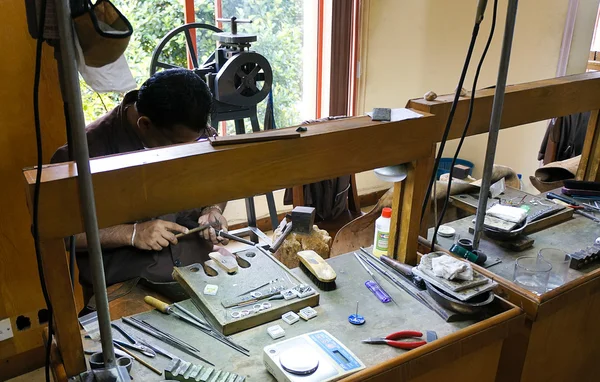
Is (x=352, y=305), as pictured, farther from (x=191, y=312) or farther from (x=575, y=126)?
(x=575, y=126)

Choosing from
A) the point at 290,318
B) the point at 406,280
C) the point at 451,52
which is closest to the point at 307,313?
the point at 290,318

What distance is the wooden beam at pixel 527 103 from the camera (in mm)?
1229

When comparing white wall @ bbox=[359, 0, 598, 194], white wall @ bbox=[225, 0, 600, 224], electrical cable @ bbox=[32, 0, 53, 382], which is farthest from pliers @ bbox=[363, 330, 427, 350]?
white wall @ bbox=[359, 0, 598, 194]

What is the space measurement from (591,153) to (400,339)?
44.0 inches

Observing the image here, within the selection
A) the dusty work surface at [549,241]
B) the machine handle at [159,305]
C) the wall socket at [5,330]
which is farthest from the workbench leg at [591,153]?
the wall socket at [5,330]

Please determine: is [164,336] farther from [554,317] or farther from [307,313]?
[554,317]

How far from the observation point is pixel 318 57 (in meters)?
3.47

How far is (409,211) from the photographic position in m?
1.21

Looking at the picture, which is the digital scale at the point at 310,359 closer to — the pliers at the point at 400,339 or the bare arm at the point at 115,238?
the pliers at the point at 400,339

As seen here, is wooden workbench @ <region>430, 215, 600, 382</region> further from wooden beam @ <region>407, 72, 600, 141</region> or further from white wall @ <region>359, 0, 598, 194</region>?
white wall @ <region>359, 0, 598, 194</region>

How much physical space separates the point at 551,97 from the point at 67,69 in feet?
4.13

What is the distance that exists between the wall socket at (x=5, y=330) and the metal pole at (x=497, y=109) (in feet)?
5.91

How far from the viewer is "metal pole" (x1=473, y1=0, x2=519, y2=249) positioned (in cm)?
110

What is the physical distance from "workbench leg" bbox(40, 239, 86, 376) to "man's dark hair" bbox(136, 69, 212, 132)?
0.83 m
